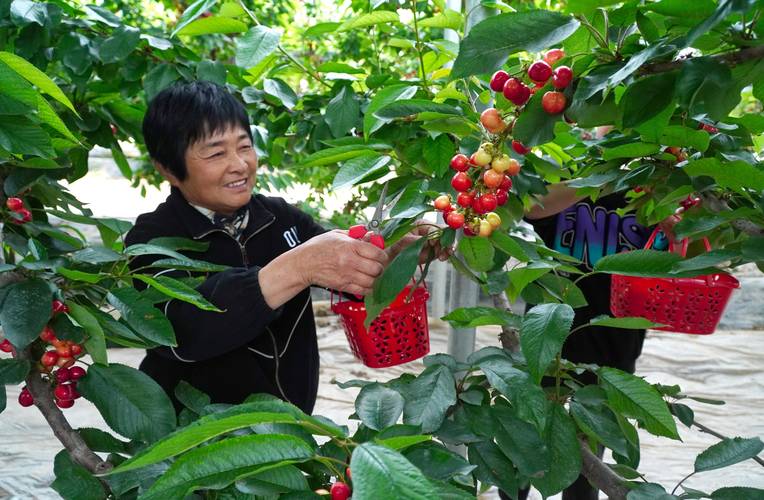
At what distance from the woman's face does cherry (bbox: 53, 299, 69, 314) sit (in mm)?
496

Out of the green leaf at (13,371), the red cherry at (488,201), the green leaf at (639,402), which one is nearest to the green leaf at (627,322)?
the green leaf at (639,402)

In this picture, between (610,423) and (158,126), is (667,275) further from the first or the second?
(158,126)

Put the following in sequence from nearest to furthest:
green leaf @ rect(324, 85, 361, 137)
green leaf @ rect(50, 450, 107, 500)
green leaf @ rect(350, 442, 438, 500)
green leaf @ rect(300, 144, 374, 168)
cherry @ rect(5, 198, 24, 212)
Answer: green leaf @ rect(350, 442, 438, 500) < green leaf @ rect(50, 450, 107, 500) < green leaf @ rect(300, 144, 374, 168) < cherry @ rect(5, 198, 24, 212) < green leaf @ rect(324, 85, 361, 137)

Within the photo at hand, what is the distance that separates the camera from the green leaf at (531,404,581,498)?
2.56 ft

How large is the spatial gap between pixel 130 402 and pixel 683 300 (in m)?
0.90

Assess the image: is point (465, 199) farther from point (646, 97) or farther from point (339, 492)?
point (339, 492)

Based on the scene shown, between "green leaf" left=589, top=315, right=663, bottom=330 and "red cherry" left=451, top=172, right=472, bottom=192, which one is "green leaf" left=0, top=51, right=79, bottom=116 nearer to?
"red cherry" left=451, top=172, right=472, bottom=192

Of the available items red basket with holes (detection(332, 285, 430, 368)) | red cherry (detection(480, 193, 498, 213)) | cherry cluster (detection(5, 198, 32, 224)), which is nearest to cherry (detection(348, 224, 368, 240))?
red basket with holes (detection(332, 285, 430, 368))

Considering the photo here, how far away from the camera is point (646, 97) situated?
63cm

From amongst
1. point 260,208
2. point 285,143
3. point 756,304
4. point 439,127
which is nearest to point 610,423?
point 439,127

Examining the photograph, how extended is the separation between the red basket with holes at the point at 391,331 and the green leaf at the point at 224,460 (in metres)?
0.64

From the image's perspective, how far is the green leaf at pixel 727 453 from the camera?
2.65 ft

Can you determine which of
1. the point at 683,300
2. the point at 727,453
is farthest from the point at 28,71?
the point at 683,300

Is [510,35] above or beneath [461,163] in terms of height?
above
